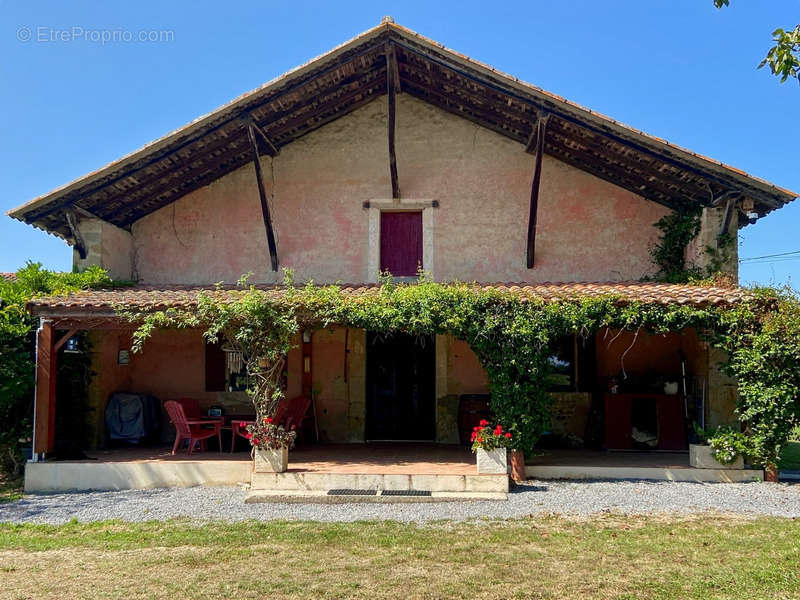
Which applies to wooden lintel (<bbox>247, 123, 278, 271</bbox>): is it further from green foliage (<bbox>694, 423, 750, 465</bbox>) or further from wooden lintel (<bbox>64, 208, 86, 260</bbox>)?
green foliage (<bbox>694, 423, 750, 465</bbox>)

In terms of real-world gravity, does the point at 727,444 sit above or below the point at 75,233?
below

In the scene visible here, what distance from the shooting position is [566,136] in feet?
35.7

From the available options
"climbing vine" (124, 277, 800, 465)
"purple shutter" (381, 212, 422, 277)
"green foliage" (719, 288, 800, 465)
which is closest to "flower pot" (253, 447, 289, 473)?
"climbing vine" (124, 277, 800, 465)

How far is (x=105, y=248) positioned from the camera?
442 inches

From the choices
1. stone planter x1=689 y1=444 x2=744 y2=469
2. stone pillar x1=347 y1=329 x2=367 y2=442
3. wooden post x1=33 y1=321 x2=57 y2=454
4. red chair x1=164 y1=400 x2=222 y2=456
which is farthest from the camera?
stone pillar x1=347 y1=329 x2=367 y2=442

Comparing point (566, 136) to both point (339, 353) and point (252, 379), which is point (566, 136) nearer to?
point (339, 353)

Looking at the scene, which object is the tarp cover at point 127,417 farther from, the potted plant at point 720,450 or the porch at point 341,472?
the potted plant at point 720,450

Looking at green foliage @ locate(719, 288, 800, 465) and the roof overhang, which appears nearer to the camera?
green foliage @ locate(719, 288, 800, 465)

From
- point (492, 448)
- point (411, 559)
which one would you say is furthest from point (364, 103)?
point (411, 559)

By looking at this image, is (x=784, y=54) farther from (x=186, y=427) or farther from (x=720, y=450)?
(x=186, y=427)

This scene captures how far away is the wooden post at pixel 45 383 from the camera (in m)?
8.88

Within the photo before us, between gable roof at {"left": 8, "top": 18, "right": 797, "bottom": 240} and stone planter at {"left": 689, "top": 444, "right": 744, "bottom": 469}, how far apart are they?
4083 mm

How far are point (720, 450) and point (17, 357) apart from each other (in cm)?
990

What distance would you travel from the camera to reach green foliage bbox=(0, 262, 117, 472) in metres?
8.93
